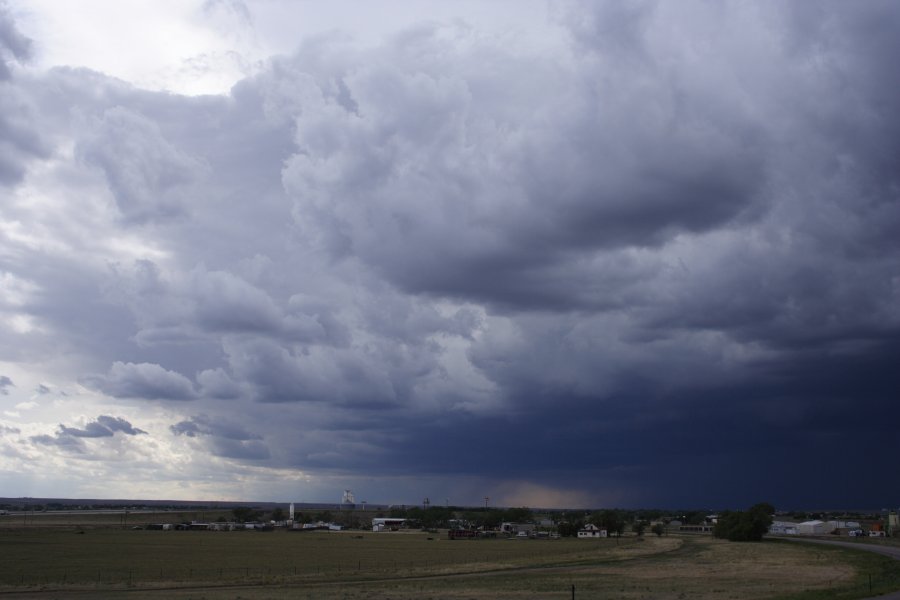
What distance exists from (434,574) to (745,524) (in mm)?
102329

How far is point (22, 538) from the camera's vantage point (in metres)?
148

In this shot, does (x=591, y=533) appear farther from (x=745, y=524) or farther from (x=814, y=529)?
(x=814, y=529)

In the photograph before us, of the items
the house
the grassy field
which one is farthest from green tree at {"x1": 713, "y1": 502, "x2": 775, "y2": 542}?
the grassy field

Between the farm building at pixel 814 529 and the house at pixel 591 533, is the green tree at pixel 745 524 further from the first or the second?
the house at pixel 591 533

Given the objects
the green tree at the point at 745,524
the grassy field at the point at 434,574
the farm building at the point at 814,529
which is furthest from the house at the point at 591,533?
the grassy field at the point at 434,574

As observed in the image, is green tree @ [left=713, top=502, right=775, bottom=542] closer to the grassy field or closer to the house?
the house

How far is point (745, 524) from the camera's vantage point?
160000mm

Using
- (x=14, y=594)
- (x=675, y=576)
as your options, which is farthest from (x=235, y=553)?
(x=675, y=576)

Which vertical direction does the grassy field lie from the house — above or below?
above

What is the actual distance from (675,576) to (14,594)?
54.6m

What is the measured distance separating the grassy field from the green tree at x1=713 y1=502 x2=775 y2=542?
40.8 meters

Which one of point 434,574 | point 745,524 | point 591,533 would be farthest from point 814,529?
point 434,574

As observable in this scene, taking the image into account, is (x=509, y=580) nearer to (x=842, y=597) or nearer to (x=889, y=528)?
(x=842, y=597)

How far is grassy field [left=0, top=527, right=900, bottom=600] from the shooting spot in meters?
59.0
